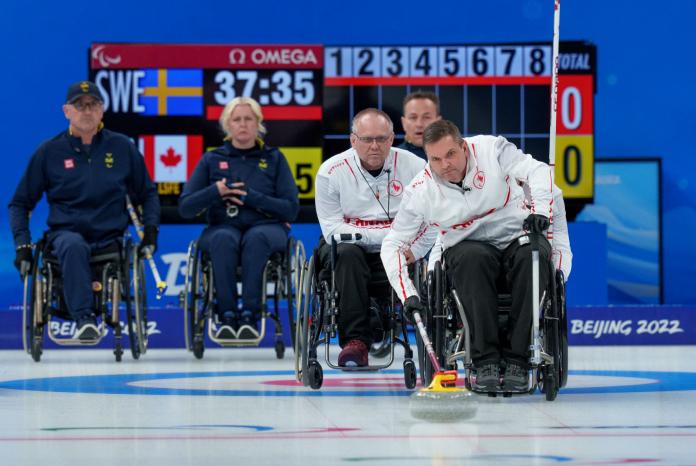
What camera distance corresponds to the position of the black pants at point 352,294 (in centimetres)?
440

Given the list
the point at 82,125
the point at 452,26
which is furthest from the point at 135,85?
the point at 452,26

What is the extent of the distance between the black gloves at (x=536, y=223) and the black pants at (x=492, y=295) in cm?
6

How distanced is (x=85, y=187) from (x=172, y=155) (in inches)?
75.4

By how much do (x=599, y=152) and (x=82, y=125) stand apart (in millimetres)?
4842

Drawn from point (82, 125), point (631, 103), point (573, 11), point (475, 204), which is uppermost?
point (573, 11)

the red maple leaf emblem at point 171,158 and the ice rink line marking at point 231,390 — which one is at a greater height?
the red maple leaf emblem at point 171,158

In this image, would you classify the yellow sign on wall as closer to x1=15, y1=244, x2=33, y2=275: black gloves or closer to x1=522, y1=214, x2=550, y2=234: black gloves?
x1=15, y1=244, x2=33, y2=275: black gloves

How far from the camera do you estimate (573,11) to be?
370 inches

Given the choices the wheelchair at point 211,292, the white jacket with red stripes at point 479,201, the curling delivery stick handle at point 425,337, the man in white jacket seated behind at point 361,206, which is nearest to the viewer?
the curling delivery stick handle at point 425,337

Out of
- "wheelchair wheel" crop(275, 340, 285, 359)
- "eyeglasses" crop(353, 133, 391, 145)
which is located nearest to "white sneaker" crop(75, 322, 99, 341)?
"wheelchair wheel" crop(275, 340, 285, 359)

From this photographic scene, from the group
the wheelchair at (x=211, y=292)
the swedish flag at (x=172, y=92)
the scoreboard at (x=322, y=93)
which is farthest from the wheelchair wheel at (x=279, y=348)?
the swedish flag at (x=172, y=92)

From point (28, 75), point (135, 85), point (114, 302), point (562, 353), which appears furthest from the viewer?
point (28, 75)

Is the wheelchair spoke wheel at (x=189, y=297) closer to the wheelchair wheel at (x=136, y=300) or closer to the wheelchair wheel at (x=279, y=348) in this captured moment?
the wheelchair wheel at (x=136, y=300)

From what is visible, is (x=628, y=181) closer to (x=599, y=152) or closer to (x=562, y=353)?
(x=599, y=152)
